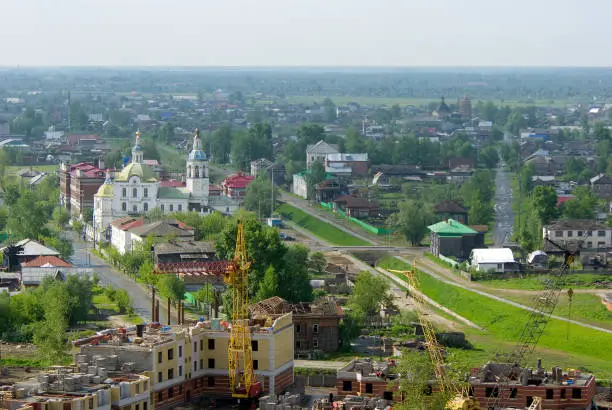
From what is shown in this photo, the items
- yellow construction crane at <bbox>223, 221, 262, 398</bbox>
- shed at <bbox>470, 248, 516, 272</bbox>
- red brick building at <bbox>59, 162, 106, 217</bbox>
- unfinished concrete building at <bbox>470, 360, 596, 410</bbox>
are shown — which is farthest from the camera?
red brick building at <bbox>59, 162, 106, 217</bbox>

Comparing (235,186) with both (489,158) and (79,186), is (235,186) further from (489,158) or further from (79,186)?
(489,158)

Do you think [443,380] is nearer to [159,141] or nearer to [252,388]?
[252,388]

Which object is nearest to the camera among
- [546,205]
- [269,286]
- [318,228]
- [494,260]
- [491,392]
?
[491,392]

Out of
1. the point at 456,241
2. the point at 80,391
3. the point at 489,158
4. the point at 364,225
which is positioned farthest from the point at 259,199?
the point at 80,391

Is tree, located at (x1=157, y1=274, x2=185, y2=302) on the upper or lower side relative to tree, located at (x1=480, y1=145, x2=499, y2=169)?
upper

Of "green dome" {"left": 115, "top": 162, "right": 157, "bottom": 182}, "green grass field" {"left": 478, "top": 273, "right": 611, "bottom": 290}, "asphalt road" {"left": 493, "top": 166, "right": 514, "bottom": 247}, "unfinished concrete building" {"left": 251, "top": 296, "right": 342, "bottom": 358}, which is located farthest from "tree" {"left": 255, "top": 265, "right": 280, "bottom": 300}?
"green dome" {"left": 115, "top": 162, "right": 157, "bottom": 182}

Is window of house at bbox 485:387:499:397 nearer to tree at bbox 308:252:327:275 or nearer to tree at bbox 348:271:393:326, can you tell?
tree at bbox 348:271:393:326

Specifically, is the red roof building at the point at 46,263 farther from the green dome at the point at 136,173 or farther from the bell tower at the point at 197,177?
the bell tower at the point at 197,177
